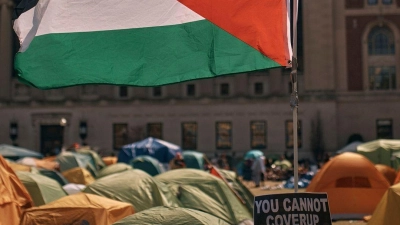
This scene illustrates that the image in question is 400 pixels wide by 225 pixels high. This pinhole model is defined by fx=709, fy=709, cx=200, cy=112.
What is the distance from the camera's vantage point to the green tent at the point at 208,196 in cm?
1479

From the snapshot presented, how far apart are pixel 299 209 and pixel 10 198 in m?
6.96

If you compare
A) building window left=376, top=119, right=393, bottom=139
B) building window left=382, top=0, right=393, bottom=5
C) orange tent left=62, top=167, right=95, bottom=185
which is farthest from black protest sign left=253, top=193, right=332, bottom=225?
building window left=382, top=0, right=393, bottom=5

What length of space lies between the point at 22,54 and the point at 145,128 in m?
42.5

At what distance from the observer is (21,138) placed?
5119 cm

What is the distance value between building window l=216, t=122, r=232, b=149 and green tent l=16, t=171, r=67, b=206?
3414cm

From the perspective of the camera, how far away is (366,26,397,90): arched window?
4934 cm

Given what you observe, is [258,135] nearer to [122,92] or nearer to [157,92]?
[157,92]

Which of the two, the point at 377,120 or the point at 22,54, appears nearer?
the point at 22,54

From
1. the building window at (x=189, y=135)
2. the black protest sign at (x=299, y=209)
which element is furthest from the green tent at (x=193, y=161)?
the black protest sign at (x=299, y=209)

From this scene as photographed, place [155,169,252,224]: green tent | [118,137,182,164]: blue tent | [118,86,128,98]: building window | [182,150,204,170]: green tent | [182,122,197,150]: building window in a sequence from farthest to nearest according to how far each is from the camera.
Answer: [118,86,128,98]: building window
[182,122,197,150]: building window
[118,137,182,164]: blue tent
[182,150,204,170]: green tent
[155,169,252,224]: green tent

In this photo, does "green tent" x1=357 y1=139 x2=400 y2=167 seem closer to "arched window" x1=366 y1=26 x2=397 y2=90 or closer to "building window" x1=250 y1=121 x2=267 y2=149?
"building window" x1=250 y1=121 x2=267 y2=149

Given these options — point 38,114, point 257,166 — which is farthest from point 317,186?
point 38,114

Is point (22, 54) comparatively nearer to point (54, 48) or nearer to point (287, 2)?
point (54, 48)

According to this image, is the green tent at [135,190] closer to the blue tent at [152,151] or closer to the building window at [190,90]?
the blue tent at [152,151]
